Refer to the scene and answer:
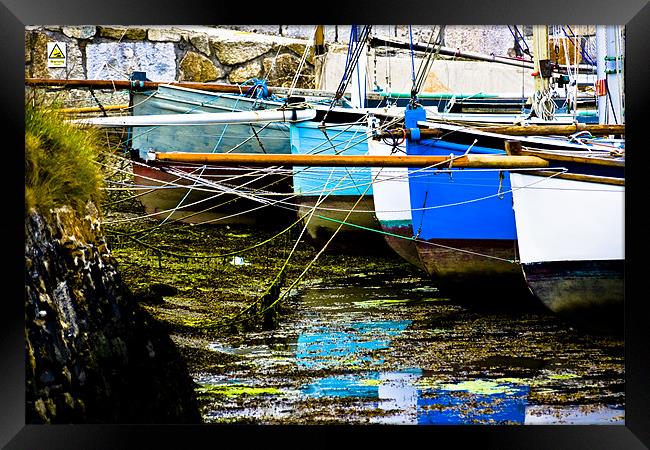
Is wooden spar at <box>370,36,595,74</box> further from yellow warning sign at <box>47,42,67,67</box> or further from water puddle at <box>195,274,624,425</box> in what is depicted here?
yellow warning sign at <box>47,42,67,67</box>

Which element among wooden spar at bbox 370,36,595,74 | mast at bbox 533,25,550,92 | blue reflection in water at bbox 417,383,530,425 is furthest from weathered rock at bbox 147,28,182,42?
blue reflection in water at bbox 417,383,530,425

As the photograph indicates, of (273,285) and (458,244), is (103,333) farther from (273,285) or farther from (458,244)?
(458,244)

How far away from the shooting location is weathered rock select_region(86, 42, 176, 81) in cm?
836

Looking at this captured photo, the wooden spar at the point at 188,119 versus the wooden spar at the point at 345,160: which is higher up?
the wooden spar at the point at 188,119

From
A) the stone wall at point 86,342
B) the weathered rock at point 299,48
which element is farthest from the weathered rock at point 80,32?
the stone wall at point 86,342

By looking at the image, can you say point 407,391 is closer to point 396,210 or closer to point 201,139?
point 396,210

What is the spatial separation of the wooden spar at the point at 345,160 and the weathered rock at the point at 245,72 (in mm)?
4314

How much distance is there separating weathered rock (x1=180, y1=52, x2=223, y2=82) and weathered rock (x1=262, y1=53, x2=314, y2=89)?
1.59 feet

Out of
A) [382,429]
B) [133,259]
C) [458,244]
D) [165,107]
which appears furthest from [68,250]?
[165,107]

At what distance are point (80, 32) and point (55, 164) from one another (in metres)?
4.83

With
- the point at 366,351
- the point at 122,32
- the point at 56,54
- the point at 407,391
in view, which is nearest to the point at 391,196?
the point at 366,351
